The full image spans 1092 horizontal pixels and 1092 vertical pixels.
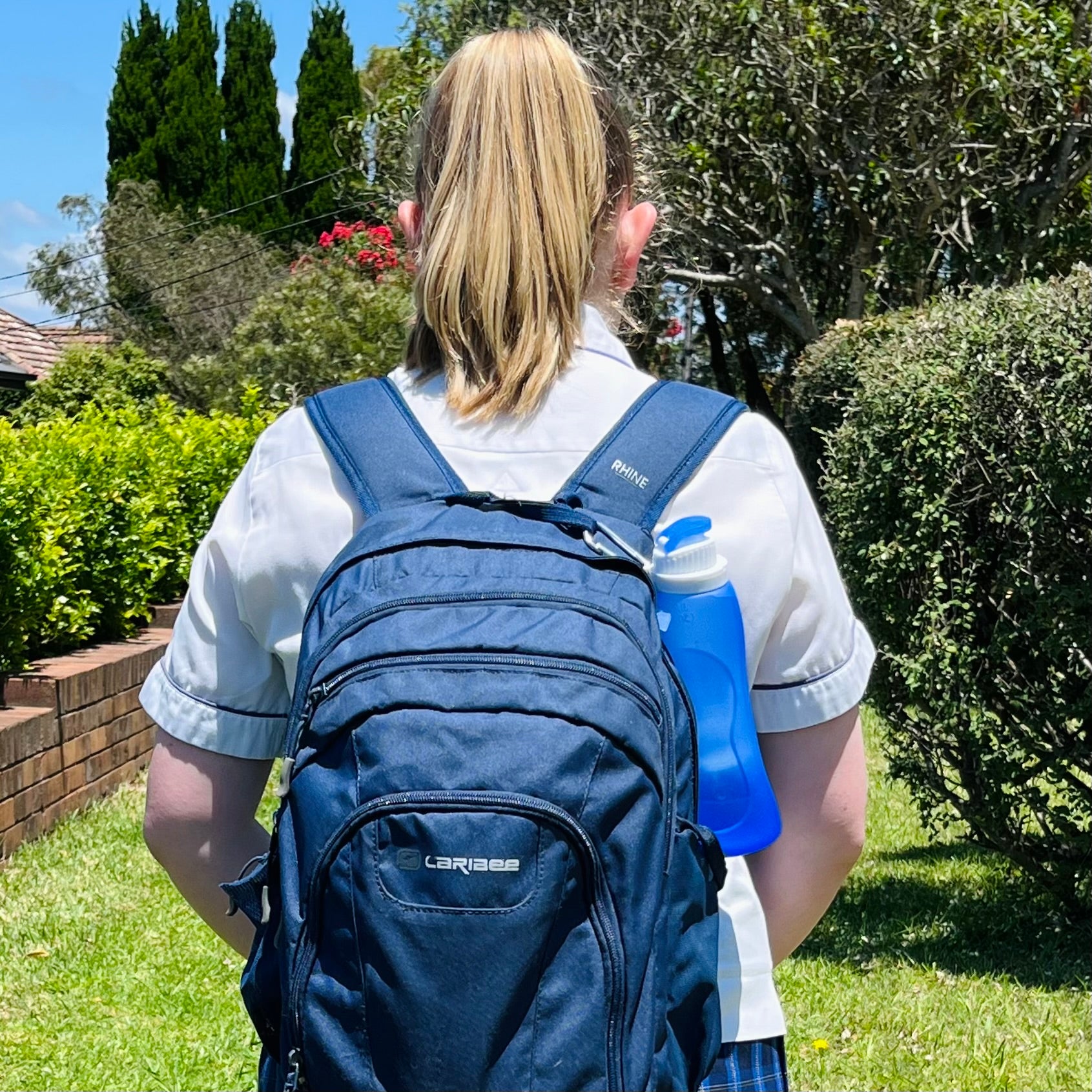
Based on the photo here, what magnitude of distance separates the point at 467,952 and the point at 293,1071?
217mm

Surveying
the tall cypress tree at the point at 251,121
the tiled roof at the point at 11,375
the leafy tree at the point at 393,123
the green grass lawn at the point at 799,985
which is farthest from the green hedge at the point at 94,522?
the tall cypress tree at the point at 251,121

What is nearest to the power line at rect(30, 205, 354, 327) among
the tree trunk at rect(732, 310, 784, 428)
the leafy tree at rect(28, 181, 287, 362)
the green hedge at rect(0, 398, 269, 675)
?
the leafy tree at rect(28, 181, 287, 362)

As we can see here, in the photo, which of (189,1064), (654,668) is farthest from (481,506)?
(189,1064)

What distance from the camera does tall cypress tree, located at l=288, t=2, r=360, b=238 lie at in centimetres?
3634

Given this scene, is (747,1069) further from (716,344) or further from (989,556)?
(716,344)

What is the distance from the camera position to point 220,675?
1.53m

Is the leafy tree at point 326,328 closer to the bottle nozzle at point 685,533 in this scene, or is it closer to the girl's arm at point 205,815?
the girl's arm at point 205,815

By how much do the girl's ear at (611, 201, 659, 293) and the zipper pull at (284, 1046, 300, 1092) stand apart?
3.03ft

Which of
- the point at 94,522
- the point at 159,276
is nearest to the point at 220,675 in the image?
the point at 94,522

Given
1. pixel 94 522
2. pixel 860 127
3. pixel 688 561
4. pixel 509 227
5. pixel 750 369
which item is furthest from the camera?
pixel 750 369

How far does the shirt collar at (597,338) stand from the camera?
155 cm

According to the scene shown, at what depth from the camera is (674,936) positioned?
1289mm

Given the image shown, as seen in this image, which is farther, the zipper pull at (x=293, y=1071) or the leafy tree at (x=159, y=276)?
the leafy tree at (x=159, y=276)

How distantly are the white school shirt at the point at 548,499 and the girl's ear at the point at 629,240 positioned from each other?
Result: 0.10 m
